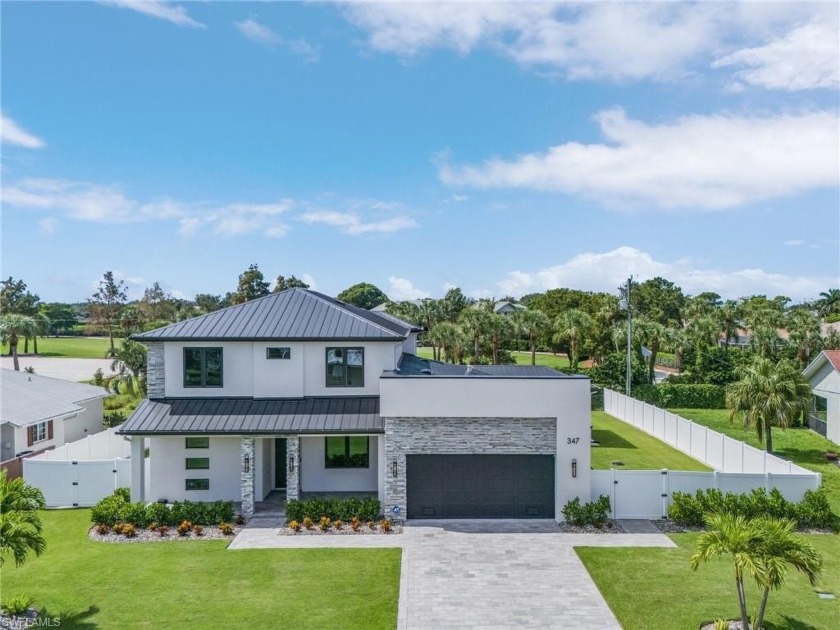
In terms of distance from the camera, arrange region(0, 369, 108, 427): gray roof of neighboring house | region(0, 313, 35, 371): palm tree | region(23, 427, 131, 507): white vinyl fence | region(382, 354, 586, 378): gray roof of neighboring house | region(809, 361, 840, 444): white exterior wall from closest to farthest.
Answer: region(23, 427, 131, 507): white vinyl fence, region(382, 354, 586, 378): gray roof of neighboring house, region(0, 369, 108, 427): gray roof of neighboring house, region(809, 361, 840, 444): white exterior wall, region(0, 313, 35, 371): palm tree

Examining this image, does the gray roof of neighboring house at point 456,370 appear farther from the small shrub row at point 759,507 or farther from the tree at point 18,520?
the tree at point 18,520

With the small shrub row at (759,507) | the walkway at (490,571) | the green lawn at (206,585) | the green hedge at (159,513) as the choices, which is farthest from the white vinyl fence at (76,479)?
the small shrub row at (759,507)

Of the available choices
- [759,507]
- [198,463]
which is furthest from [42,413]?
[759,507]

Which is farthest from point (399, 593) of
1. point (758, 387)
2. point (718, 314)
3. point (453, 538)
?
point (718, 314)

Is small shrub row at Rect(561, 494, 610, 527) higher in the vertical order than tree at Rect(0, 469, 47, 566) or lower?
lower

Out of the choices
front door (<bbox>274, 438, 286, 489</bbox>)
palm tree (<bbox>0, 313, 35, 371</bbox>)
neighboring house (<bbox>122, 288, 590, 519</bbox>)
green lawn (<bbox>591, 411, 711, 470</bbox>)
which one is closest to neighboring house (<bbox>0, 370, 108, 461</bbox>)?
neighboring house (<bbox>122, 288, 590, 519</bbox>)

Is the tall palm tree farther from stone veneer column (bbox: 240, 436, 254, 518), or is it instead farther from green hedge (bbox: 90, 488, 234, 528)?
green hedge (bbox: 90, 488, 234, 528)
